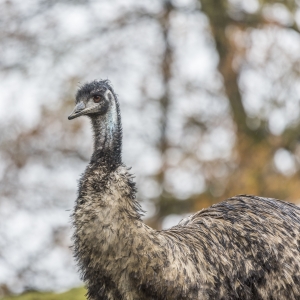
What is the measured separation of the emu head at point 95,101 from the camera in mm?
6102

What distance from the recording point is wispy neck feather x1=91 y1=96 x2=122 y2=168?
236 inches

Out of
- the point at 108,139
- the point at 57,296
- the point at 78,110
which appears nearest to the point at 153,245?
the point at 108,139

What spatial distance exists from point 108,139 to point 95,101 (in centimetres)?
33

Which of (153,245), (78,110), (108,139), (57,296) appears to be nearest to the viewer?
(153,245)

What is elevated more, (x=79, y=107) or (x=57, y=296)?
(x=79, y=107)

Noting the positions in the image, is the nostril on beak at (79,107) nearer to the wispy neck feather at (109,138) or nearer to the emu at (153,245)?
the emu at (153,245)

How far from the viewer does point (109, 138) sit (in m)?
6.02

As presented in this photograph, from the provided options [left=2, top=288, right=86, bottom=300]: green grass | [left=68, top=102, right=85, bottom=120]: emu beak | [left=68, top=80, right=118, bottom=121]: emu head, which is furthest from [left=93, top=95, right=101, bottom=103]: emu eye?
[left=2, top=288, right=86, bottom=300]: green grass

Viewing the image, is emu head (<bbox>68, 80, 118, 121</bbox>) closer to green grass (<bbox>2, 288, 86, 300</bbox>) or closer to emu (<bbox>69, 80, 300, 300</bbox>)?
emu (<bbox>69, 80, 300, 300</bbox>)

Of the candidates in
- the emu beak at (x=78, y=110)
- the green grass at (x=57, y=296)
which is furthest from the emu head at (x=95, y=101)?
the green grass at (x=57, y=296)

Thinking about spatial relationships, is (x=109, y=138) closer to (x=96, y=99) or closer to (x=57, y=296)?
(x=96, y=99)

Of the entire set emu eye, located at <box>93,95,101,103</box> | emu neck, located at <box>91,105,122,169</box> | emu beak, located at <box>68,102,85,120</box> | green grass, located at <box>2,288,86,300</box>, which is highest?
emu eye, located at <box>93,95,101,103</box>

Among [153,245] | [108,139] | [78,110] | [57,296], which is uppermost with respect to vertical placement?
[78,110]

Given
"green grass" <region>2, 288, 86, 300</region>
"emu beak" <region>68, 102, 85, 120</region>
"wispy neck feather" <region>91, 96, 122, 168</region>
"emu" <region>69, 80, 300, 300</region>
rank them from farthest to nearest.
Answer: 1. "green grass" <region>2, 288, 86, 300</region>
2. "emu beak" <region>68, 102, 85, 120</region>
3. "wispy neck feather" <region>91, 96, 122, 168</region>
4. "emu" <region>69, 80, 300, 300</region>
